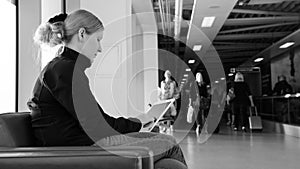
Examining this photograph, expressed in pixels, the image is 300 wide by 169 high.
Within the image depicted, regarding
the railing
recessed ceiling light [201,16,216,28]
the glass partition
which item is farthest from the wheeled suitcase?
the glass partition

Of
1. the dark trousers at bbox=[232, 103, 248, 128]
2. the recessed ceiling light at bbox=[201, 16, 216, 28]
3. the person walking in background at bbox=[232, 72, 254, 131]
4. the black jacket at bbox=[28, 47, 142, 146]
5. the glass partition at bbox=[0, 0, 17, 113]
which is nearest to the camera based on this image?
the black jacket at bbox=[28, 47, 142, 146]

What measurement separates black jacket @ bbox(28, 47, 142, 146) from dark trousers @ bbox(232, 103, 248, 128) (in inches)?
295

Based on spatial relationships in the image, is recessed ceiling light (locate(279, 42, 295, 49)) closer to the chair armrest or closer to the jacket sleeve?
the jacket sleeve

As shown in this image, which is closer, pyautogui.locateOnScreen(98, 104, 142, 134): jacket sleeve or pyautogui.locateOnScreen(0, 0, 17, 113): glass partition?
pyautogui.locateOnScreen(98, 104, 142, 134): jacket sleeve

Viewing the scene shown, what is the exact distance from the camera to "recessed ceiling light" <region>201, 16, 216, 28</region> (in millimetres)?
8347

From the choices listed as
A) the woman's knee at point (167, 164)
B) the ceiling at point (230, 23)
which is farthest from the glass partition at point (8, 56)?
the ceiling at point (230, 23)

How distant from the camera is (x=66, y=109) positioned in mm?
1555

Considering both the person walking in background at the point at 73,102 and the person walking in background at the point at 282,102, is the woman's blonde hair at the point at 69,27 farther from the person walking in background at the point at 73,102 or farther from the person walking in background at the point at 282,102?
the person walking in background at the point at 282,102

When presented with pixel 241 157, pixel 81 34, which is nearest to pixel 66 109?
pixel 81 34

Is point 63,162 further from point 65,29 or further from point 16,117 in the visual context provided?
point 65,29

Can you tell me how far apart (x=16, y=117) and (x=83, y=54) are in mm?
450

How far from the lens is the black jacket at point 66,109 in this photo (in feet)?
5.05

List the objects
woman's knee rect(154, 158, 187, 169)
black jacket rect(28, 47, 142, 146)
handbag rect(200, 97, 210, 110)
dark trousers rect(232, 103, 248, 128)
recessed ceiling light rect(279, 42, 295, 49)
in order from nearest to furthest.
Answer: black jacket rect(28, 47, 142, 146), woman's knee rect(154, 158, 187, 169), handbag rect(200, 97, 210, 110), dark trousers rect(232, 103, 248, 128), recessed ceiling light rect(279, 42, 295, 49)

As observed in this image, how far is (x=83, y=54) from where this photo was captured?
5.88 feet
